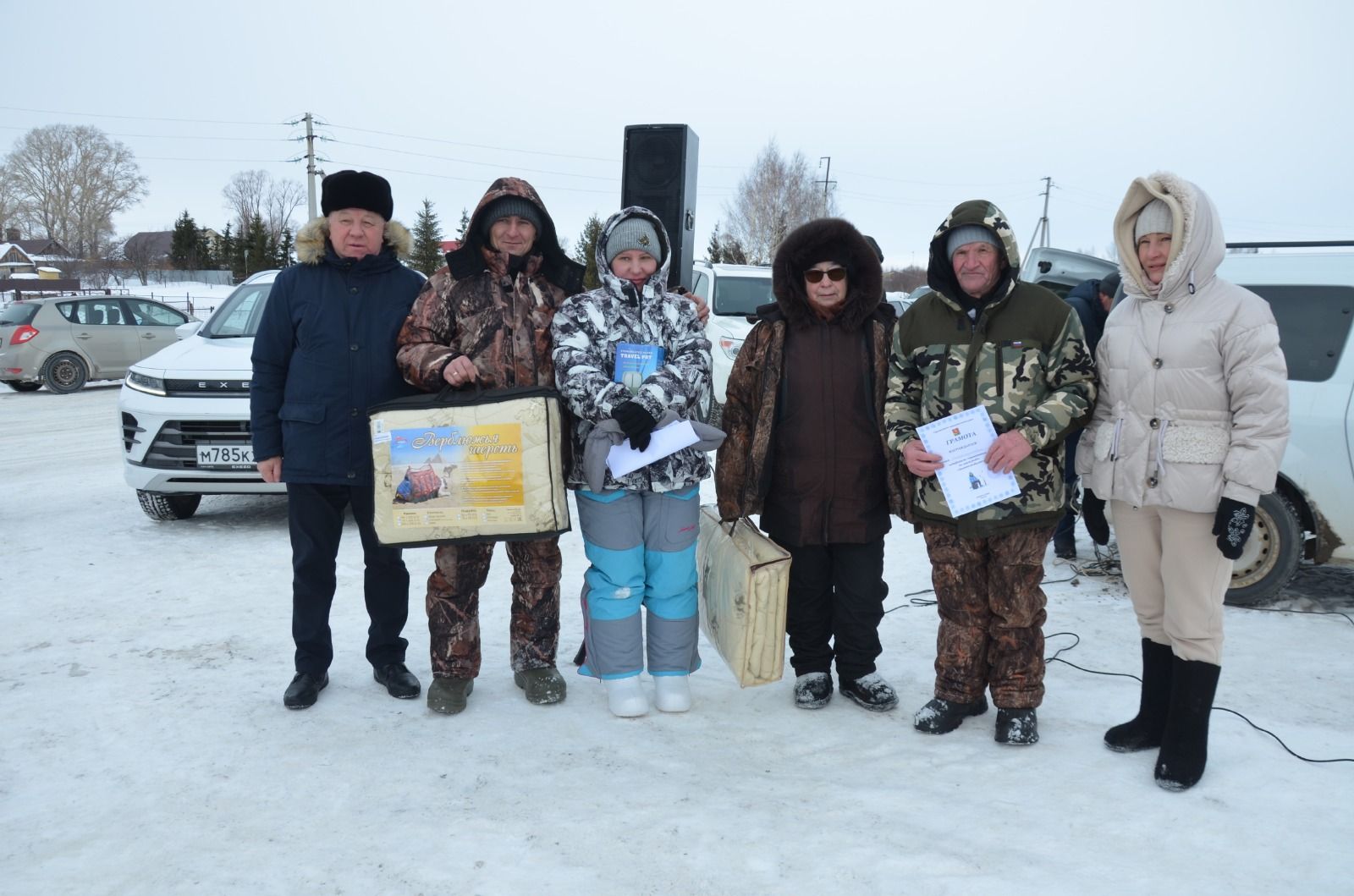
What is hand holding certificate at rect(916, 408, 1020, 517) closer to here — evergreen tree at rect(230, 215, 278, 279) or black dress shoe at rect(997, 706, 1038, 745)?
black dress shoe at rect(997, 706, 1038, 745)

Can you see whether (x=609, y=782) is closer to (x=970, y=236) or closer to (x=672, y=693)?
(x=672, y=693)

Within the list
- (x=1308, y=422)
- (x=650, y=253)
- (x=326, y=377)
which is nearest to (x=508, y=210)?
(x=650, y=253)

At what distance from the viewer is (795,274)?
3562 mm

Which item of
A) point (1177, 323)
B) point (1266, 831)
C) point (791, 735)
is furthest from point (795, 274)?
point (1266, 831)

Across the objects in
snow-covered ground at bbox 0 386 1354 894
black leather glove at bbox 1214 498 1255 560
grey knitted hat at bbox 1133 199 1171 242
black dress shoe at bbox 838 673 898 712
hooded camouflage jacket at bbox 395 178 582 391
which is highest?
grey knitted hat at bbox 1133 199 1171 242

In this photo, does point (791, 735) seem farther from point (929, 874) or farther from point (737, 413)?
point (737, 413)

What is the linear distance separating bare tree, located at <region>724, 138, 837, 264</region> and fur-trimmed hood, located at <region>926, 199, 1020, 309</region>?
148ft

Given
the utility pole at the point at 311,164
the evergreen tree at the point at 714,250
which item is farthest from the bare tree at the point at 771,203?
the utility pole at the point at 311,164

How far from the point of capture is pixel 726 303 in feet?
34.5

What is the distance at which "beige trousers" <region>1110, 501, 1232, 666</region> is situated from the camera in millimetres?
2996

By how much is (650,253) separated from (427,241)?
44.4m

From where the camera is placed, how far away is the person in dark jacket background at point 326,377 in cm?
355

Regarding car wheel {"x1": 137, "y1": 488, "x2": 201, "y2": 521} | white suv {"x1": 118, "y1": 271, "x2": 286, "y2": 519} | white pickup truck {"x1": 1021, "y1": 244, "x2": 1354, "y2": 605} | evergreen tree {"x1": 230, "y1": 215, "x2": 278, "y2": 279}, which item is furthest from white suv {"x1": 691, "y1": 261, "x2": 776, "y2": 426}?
evergreen tree {"x1": 230, "y1": 215, "x2": 278, "y2": 279}

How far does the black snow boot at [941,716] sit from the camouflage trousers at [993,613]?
3 centimetres
